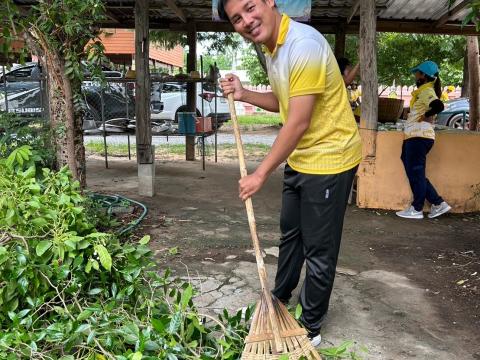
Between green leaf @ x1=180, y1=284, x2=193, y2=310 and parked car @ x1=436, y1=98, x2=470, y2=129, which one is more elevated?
parked car @ x1=436, y1=98, x2=470, y2=129

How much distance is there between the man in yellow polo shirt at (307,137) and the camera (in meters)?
2.27

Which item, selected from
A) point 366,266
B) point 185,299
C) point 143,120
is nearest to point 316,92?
point 185,299

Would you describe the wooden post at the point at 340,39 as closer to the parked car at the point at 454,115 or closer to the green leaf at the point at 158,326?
the parked car at the point at 454,115

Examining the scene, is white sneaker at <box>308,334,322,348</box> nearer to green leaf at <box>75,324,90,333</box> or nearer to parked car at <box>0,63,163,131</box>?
green leaf at <box>75,324,90,333</box>

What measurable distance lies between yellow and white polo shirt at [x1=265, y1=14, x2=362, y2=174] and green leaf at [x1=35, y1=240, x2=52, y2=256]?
1292 mm

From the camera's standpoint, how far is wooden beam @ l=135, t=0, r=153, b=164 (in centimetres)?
615

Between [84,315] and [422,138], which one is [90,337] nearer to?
[84,315]

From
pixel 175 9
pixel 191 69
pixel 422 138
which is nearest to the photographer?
pixel 422 138

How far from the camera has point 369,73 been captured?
5.65 meters

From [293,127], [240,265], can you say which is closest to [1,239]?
[293,127]

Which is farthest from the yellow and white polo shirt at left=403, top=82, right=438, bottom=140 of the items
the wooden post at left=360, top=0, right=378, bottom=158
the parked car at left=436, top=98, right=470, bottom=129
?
the parked car at left=436, top=98, right=470, bottom=129

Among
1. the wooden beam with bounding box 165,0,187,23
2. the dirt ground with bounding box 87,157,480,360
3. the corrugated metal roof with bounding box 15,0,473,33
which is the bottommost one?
the dirt ground with bounding box 87,157,480,360

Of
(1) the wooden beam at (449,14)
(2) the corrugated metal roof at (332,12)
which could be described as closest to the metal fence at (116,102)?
(2) the corrugated metal roof at (332,12)

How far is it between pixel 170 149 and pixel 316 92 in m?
9.37
